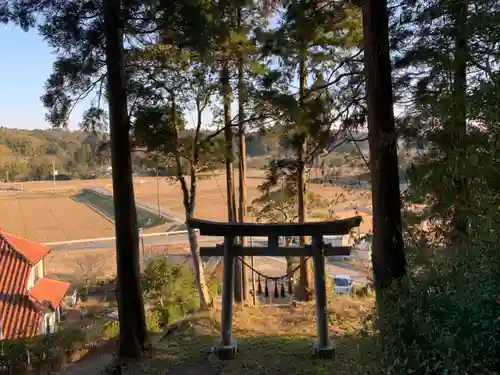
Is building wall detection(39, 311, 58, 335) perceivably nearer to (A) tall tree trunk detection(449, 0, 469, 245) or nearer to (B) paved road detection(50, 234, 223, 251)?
(A) tall tree trunk detection(449, 0, 469, 245)

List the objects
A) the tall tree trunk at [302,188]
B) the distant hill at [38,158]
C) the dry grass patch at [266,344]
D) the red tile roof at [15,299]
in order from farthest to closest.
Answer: the distant hill at [38,158] < the red tile roof at [15,299] < the tall tree trunk at [302,188] < the dry grass patch at [266,344]

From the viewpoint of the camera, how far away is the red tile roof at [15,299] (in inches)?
425

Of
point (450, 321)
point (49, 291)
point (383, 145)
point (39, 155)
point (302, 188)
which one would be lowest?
point (49, 291)

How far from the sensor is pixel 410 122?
16.3ft

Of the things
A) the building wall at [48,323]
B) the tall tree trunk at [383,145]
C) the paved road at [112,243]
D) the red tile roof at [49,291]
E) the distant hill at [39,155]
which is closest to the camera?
the tall tree trunk at [383,145]

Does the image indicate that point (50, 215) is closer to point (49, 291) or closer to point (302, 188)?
point (49, 291)

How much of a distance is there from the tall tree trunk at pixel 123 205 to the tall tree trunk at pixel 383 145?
2906mm

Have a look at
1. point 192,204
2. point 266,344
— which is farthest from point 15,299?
point 266,344

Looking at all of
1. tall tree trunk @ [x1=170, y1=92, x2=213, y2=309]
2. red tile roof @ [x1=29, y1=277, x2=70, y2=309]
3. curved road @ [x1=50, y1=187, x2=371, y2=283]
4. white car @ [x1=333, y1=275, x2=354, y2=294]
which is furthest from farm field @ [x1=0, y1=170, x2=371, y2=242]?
tall tree trunk @ [x1=170, y1=92, x2=213, y2=309]

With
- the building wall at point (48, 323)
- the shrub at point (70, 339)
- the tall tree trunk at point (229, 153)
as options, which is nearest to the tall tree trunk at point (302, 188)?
the tall tree trunk at point (229, 153)

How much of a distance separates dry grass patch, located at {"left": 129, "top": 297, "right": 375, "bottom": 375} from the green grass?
53.8 feet

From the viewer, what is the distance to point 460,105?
3.44 m

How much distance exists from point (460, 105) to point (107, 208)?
38255 millimetres

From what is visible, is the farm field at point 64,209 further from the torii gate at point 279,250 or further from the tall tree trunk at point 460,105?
the tall tree trunk at point 460,105
